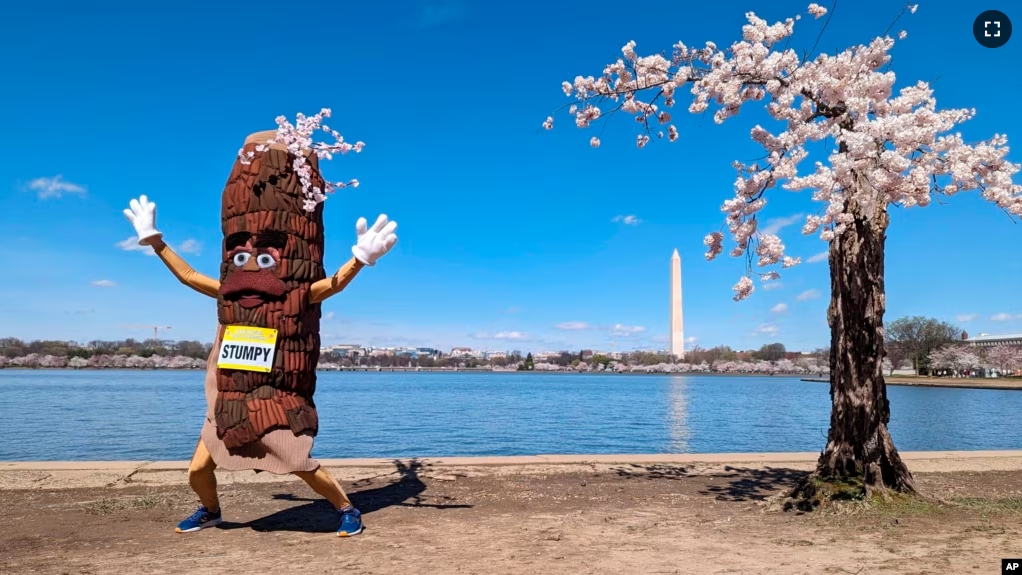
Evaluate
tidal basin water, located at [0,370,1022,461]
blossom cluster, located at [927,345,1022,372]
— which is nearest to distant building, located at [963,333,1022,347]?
blossom cluster, located at [927,345,1022,372]

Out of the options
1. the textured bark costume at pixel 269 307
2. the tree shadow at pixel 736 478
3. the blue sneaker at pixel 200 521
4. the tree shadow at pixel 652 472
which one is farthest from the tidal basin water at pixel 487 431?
the textured bark costume at pixel 269 307

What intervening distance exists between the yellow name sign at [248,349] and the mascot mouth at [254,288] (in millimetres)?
282

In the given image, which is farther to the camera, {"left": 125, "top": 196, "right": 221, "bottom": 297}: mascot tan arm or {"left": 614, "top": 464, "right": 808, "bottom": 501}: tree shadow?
{"left": 614, "top": 464, "right": 808, "bottom": 501}: tree shadow

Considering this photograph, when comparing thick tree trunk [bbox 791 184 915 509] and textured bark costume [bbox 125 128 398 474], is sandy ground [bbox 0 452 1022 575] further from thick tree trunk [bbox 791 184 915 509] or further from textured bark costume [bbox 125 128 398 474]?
textured bark costume [bbox 125 128 398 474]

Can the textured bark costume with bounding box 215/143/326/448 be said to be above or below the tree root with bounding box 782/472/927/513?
above

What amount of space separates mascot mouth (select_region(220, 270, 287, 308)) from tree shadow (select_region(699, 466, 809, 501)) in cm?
569

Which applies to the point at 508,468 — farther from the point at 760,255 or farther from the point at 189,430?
the point at 189,430

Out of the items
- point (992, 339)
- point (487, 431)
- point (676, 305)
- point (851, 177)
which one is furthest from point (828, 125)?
point (992, 339)

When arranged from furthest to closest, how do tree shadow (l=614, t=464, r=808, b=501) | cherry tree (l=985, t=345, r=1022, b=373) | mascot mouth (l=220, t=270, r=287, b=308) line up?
cherry tree (l=985, t=345, r=1022, b=373) → tree shadow (l=614, t=464, r=808, b=501) → mascot mouth (l=220, t=270, r=287, b=308)

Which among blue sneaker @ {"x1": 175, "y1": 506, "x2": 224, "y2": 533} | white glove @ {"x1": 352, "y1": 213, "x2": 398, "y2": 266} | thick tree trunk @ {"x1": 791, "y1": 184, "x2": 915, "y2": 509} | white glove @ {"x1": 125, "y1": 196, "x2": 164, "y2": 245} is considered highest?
white glove @ {"x1": 125, "y1": 196, "x2": 164, "y2": 245}

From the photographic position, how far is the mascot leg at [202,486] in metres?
7.05

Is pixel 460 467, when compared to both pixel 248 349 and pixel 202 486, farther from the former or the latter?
pixel 248 349

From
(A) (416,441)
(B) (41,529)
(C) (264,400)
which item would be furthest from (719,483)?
(A) (416,441)

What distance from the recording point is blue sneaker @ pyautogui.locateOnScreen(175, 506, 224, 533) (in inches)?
276
